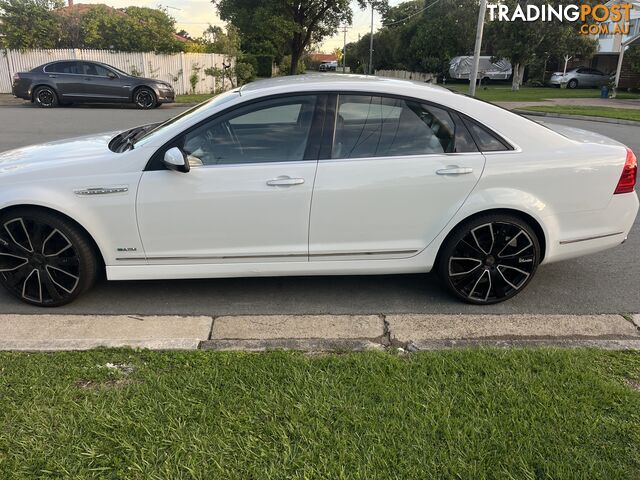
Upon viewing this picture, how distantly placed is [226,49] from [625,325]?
26.1 m

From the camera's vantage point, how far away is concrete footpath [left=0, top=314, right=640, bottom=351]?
3186mm

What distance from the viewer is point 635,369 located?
2.96 m

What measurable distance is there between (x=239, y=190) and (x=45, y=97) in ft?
55.4

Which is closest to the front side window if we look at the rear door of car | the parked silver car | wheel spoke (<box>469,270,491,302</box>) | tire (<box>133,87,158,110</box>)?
the rear door of car

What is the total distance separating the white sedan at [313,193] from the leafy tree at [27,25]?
74.9 feet

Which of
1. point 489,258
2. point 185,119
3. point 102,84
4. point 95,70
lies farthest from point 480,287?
point 95,70

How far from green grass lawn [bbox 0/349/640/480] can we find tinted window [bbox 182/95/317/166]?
1.38 meters

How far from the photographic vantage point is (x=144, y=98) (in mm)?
17562

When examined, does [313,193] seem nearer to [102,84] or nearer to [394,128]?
[394,128]

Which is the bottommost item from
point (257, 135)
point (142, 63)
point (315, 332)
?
point (315, 332)

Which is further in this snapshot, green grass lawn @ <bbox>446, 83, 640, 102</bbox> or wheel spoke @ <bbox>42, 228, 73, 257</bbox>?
green grass lawn @ <bbox>446, 83, 640, 102</bbox>

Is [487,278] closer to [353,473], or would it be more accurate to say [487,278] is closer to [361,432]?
[361,432]

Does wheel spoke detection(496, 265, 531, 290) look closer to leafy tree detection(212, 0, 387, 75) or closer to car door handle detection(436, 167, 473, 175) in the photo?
car door handle detection(436, 167, 473, 175)
